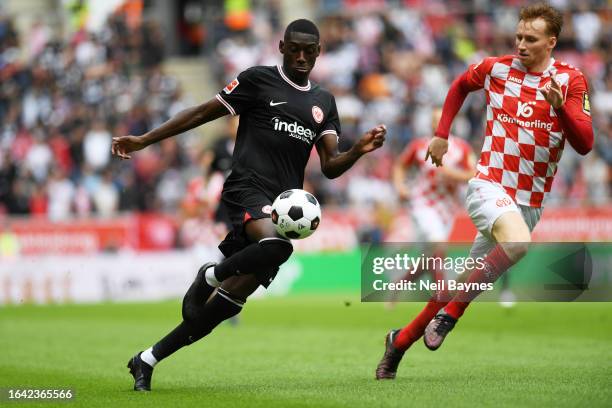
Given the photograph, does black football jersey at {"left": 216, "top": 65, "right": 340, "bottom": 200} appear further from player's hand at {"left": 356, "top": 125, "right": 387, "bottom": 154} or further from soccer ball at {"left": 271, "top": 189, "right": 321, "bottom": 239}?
player's hand at {"left": 356, "top": 125, "right": 387, "bottom": 154}

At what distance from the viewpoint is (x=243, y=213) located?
27.9 ft

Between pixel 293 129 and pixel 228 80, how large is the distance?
62.8ft

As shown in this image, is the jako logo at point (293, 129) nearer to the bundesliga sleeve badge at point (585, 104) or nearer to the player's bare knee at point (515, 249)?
the player's bare knee at point (515, 249)

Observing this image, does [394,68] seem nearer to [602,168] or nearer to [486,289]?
[602,168]

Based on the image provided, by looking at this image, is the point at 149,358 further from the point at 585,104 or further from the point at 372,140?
the point at 585,104

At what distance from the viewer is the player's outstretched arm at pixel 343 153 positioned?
27.1ft

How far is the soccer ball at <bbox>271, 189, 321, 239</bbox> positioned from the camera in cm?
820

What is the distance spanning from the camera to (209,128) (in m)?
28.8

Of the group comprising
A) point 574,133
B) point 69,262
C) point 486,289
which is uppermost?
point 574,133

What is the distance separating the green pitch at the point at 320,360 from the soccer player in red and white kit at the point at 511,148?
0.64 meters

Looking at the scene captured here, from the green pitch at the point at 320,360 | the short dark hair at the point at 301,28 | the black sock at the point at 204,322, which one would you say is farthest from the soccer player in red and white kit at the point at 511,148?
the black sock at the point at 204,322

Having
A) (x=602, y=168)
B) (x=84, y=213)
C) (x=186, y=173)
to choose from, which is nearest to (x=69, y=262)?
(x=84, y=213)

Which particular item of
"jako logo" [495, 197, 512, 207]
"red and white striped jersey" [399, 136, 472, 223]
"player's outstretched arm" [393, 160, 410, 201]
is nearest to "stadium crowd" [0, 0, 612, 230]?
"player's outstretched arm" [393, 160, 410, 201]

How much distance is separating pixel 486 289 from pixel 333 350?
3555 millimetres
